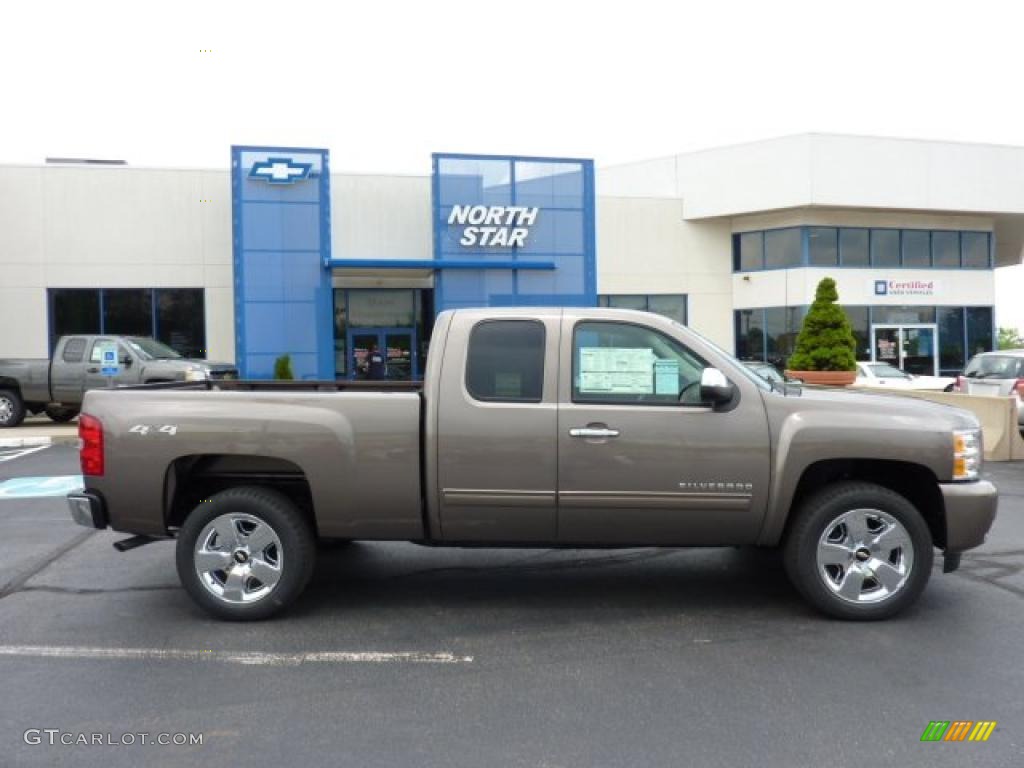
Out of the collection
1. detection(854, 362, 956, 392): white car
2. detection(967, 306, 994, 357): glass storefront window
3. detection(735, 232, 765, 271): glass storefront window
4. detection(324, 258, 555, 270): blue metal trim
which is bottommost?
detection(854, 362, 956, 392): white car

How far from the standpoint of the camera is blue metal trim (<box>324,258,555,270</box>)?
2398 cm

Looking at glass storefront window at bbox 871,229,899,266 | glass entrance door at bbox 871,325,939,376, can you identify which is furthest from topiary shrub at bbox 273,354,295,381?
glass storefront window at bbox 871,229,899,266

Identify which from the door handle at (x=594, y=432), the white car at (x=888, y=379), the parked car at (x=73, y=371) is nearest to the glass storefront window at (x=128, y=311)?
the parked car at (x=73, y=371)

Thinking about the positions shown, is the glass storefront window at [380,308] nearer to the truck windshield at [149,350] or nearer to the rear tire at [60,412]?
the truck windshield at [149,350]

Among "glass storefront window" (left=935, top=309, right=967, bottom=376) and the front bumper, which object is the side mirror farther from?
"glass storefront window" (left=935, top=309, right=967, bottom=376)

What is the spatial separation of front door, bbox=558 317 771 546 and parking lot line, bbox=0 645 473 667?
111cm

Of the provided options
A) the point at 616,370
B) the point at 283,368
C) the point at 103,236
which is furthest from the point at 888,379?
the point at 103,236

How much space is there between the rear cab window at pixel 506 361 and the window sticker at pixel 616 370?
0.27m

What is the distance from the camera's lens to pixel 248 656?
4.69m

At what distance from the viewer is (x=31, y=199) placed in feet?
80.4

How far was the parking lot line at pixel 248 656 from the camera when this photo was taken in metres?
4.61

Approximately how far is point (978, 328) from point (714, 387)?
31270 mm

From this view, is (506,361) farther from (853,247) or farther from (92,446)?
(853,247)

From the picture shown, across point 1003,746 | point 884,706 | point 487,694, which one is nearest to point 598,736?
point 487,694
